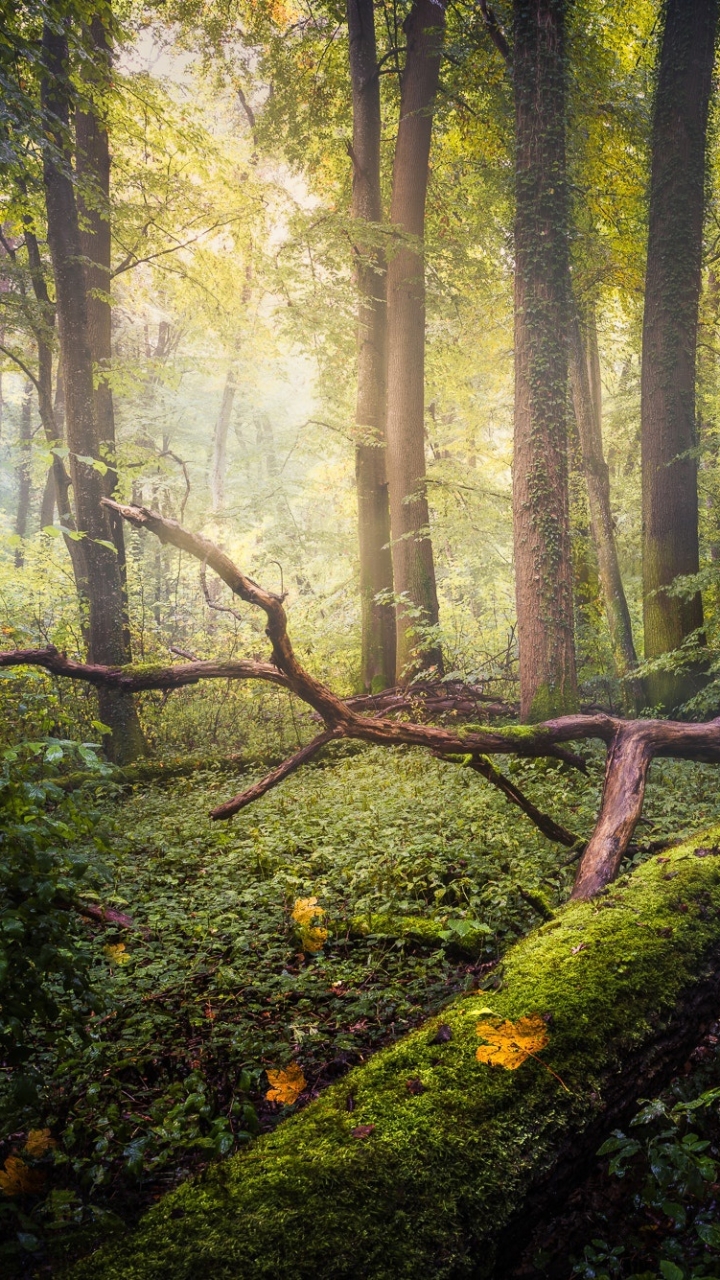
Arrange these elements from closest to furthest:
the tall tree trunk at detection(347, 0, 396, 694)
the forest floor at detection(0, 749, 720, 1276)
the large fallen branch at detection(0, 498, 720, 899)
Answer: the forest floor at detection(0, 749, 720, 1276) < the large fallen branch at detection(0, 498, 720, 899) < the tall tree trunk at detection(347, 0, 396, 694)

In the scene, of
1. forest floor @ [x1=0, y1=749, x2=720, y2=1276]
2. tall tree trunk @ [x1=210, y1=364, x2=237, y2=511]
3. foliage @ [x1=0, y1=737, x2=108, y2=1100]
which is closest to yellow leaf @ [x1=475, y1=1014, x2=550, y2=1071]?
forest floor @ [x1=0, y1=749, x2=720, y2=1276]

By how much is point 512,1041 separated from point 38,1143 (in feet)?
6.02

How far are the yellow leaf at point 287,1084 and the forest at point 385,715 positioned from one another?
1.0 inches

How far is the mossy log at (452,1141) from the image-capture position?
5.56 ft

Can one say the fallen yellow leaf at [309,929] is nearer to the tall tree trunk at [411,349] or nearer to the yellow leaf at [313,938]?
the yellow leaf at [313,938]

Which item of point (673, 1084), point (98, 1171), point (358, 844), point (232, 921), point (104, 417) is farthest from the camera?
point (104, 417)

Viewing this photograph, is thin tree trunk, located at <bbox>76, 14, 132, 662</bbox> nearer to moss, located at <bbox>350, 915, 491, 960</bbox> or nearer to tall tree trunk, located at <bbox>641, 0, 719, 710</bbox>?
moss, located at <bbox>350, 915, 491, 960</bbox>

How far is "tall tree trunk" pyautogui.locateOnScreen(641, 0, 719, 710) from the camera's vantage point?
327 inches

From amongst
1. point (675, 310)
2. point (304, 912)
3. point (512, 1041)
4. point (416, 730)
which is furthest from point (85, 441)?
point (512, 1041)

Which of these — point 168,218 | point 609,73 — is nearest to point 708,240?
point 609,73

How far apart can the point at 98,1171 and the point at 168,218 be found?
1410 centimetres

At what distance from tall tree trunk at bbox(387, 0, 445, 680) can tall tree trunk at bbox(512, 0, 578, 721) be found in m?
2.91

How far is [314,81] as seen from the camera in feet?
41.2

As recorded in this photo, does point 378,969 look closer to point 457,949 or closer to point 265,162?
point 457,949
